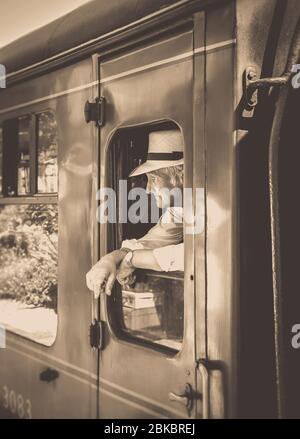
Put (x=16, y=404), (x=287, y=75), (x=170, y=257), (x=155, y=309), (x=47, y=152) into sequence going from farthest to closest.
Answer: (x=16, y=404), (x=47, y=152), (x=155, y=309), (x=170, y=257), (x=287, y=75)

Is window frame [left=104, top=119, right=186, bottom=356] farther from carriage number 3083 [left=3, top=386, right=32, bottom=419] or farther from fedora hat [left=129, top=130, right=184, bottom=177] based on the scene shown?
carriage number 3083 [left=3, top=386, right=32, bottom=419]

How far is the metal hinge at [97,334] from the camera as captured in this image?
2.27m

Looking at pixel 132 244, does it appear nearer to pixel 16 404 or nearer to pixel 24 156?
pixel 24 156

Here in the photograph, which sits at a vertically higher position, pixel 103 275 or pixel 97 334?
pixel 103 275

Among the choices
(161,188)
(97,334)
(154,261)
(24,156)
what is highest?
(24,156)

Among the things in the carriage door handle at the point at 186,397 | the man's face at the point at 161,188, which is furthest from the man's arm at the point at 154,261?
the carriage door handle at the point at 186,397

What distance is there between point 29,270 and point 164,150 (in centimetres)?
122

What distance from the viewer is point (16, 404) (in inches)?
112

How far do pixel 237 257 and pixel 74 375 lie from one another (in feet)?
3.85

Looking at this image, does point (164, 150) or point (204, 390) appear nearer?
point (204, 390)

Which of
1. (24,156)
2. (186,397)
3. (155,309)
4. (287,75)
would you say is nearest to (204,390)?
(186,397)

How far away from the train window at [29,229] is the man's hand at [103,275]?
448 millimetres

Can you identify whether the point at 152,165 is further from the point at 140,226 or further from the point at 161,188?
the point at 140,226

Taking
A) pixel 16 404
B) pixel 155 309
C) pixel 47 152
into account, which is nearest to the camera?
pixel 155 309
